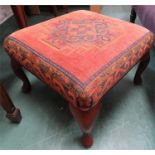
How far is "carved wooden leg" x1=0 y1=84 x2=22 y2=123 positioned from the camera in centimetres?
69

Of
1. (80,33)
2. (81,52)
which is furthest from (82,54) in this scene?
(80,33)

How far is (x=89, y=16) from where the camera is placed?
822 millimetres

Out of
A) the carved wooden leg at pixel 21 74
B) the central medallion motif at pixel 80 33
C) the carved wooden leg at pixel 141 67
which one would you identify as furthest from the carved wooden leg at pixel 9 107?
the carved wooden leg at pixel 141 67

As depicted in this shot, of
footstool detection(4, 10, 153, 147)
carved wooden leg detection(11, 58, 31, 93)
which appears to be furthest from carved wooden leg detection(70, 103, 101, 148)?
carved wooden leg detection(11, 58, 31, 93)

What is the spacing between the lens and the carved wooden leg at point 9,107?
695 millimetres

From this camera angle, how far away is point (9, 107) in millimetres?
757

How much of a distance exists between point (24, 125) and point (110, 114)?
43 cm

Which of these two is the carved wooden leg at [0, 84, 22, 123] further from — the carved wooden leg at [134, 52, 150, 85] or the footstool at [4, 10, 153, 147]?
the carved wooden leg at [134, 52, 150, 85]

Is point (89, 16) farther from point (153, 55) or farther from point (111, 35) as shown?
point (153, 55)

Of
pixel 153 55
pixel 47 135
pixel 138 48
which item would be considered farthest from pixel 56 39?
pixel 153 55

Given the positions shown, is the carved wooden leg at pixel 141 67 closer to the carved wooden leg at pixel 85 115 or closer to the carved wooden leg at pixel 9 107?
the carved wooden leg at pixel 85 115

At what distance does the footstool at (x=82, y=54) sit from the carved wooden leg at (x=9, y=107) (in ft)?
0.52

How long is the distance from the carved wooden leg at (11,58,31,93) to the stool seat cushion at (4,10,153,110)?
0.10 metres

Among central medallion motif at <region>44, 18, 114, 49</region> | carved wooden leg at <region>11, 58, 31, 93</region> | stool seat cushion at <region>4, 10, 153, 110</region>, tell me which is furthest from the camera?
carved wooden leg at <region>11, 58, 31, 93</region>
